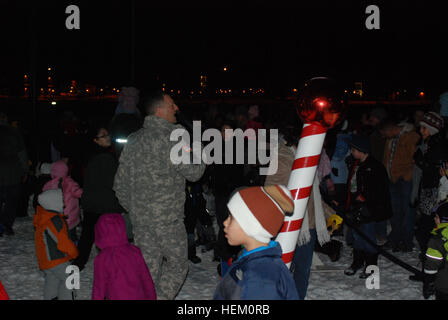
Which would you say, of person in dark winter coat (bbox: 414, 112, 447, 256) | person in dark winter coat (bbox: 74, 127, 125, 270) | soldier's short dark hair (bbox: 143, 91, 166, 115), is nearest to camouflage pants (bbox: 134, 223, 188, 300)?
soldier's short dark hair (bbox: 143, 91, 166, 115)

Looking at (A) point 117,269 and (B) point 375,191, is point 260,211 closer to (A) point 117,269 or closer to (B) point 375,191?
(A) point 117,269

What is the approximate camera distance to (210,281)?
640cm

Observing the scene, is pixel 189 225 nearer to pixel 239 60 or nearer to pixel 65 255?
pixel 65 255

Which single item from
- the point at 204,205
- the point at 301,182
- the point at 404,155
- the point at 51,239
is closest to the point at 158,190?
the point at 51,239

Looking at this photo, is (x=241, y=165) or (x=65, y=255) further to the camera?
(x=241, y=165)

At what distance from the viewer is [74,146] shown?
7234 millimetres

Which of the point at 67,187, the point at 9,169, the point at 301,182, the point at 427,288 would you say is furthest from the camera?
the point at 9,169

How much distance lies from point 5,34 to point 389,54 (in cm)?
3354

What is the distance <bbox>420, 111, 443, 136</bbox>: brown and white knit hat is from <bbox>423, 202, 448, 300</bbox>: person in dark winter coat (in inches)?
87.3

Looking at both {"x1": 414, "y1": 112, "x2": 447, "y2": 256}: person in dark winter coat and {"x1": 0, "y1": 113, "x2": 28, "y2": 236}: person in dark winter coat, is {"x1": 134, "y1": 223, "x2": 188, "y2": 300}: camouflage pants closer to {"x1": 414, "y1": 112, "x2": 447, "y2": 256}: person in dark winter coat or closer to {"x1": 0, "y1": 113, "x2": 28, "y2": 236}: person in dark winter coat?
{"x1": 414, "y1": 112, "x2": 447, "y2": 256}: person in dark winter coat

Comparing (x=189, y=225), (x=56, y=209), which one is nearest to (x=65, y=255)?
(x=56, y=209)

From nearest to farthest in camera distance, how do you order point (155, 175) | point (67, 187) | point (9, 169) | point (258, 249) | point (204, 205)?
point (258, 249) < point (155, 175) < point (67, 187) < point (204, 205) < point (9, 169)

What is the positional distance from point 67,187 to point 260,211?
4658 millimetres

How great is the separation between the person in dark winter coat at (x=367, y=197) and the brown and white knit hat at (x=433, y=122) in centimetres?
103
